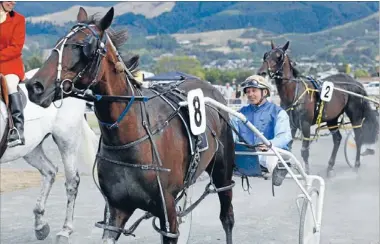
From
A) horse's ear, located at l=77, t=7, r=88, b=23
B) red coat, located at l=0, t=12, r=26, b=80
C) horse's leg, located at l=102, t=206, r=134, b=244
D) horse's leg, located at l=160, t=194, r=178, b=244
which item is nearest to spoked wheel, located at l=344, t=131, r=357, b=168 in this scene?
red coat, located at l=0, t=12, r=26, b=80

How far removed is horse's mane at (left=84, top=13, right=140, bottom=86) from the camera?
4832mm

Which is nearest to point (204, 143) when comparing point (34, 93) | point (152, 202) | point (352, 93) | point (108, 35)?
point (152, 202)

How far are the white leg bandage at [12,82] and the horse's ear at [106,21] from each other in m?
2.56

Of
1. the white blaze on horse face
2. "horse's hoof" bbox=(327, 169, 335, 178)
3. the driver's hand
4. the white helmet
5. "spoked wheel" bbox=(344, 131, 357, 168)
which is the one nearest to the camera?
the white blaze on horse face

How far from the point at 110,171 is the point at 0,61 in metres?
2.66

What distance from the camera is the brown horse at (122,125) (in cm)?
445

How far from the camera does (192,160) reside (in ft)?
17.5

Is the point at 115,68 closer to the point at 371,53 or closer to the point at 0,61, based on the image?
the point at 0,61

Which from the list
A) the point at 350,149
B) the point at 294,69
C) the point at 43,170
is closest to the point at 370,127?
the point at 350,149

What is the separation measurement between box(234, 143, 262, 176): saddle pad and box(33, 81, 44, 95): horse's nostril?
8.64 feet

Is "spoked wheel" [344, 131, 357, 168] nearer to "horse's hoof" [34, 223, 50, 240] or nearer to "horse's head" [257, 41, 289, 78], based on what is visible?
"horse's head" [257, 41, 289, 78]

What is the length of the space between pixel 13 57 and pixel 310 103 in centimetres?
652

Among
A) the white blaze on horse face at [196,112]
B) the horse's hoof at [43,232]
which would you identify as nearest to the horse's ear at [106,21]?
the white blaze on horse face at [196,112]

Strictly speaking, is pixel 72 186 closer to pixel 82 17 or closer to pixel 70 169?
pixel 70 169
